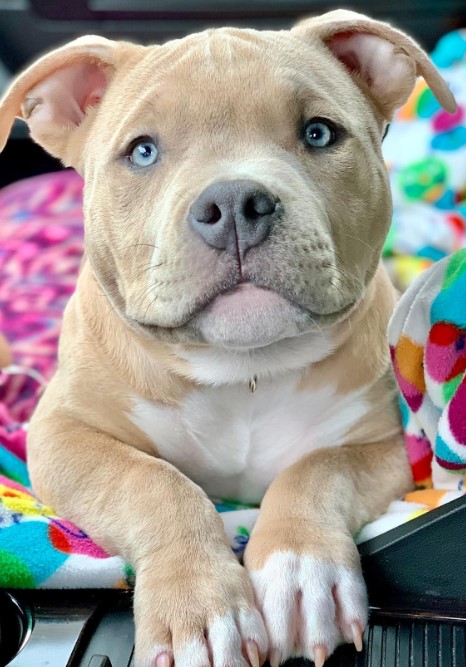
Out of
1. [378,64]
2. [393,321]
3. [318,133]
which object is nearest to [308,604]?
[393,321]

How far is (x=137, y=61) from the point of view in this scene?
192cm

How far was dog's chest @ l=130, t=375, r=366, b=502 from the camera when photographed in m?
1.92

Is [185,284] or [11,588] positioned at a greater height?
[185,284]

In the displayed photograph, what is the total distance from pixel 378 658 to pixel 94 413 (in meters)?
0.87

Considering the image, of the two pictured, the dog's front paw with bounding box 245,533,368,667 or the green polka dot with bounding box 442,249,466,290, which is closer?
the dog's front paw with bounding box 245,533,368,667

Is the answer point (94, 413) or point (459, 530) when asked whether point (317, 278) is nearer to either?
point (459, 530)

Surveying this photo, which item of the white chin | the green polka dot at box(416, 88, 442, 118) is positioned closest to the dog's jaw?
the white chin

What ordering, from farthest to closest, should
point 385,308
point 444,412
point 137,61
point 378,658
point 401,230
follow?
point 401,230, point 385,308, point 137,61, point 444,412, point 378,658

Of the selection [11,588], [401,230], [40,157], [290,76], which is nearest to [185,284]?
[290,76]

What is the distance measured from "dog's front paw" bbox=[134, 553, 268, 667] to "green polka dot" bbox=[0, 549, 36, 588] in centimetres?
21

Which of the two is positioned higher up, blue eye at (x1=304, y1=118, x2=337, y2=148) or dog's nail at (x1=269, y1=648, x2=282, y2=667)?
blue eye at (x1=304, y1=118, x2=337, y2=148)

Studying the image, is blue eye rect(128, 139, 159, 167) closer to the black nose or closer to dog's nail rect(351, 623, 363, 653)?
the black nose

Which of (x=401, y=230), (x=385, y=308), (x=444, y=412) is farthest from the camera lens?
(x=401, y=230)

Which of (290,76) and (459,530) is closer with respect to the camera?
(459,530)
